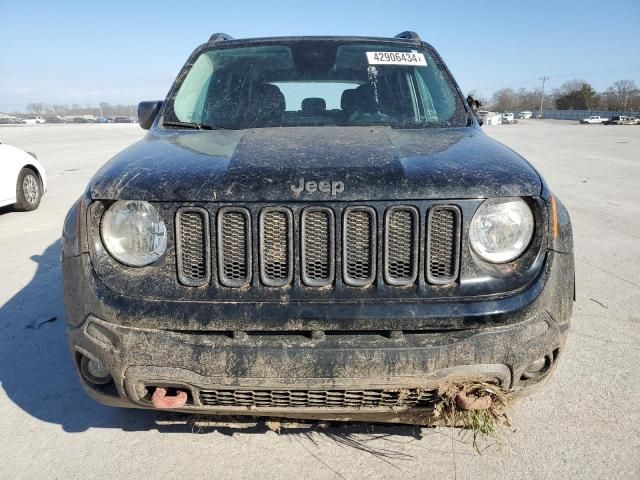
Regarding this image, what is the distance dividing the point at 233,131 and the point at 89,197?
1051 mm

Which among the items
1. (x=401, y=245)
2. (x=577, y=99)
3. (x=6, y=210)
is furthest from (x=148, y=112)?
(x=577, y=99)

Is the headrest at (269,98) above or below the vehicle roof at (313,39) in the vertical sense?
below

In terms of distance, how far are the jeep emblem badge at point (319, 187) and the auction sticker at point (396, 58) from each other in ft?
6.39

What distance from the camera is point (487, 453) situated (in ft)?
8.40

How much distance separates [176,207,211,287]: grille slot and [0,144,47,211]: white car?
727 centimetres

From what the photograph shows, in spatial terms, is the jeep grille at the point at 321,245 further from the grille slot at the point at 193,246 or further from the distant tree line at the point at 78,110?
the distant tree line at the point at 78,110

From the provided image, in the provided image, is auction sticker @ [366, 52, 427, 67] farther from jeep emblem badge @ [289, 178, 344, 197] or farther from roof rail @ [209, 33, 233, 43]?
jeep emblem badge @ [289, 178, 344, 197]

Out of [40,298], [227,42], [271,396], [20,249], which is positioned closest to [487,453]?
[271,396]

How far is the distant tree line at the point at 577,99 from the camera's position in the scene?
105 m

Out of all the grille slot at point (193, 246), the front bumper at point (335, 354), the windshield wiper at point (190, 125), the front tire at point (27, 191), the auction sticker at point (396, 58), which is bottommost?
the front tire at point (27, 191)

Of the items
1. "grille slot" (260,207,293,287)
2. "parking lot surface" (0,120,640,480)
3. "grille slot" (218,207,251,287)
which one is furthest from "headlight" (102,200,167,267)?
"parking lot surface" (0,120,640,480)

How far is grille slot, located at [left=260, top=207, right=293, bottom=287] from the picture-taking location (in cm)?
212

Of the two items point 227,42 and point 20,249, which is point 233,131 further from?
point 20,249

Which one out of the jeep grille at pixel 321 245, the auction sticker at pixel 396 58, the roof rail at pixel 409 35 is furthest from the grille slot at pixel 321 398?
the roof rail at pixel 409 35
